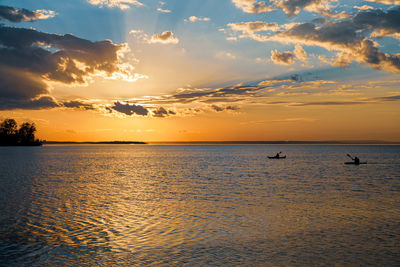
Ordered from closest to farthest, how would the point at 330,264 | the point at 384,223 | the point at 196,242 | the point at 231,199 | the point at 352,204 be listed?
the point at 330,264 → the point at 196,242 → the point at 384,223 → the point at 352,204 → the point at 231,199

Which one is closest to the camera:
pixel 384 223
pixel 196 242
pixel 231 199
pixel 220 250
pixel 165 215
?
pixel 220 250

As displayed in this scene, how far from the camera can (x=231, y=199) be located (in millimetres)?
34594

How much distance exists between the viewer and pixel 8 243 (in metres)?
17.8

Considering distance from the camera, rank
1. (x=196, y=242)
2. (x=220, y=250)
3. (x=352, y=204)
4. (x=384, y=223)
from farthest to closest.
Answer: (x=352, y=204) < (x=384, y=223) < (x=196, y=242) < (x=220, y=250)

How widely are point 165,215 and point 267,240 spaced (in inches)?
398

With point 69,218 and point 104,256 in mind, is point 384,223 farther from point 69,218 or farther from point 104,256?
point 69,218

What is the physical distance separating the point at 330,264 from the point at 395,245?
5963 millimetres

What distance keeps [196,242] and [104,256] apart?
219 inches

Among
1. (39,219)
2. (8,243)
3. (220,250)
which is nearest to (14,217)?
(39,219)

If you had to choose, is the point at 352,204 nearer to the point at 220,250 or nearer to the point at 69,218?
the point at 220,250

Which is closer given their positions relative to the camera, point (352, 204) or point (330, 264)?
point (330, 264)

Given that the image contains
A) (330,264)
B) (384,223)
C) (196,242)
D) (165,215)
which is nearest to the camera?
(330,264)

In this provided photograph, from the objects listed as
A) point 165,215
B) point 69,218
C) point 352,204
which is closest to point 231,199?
point 165,215

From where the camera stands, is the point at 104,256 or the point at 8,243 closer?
the point at 104,256
